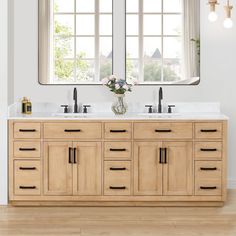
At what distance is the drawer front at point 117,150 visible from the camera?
5.81 metres

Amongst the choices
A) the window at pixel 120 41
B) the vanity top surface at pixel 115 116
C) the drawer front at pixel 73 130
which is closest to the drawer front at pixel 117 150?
the drawer front at pixel 73 130

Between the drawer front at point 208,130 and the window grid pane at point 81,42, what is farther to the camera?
the window grid pane at point 81,42

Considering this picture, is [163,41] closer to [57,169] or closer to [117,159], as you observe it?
[117,159]

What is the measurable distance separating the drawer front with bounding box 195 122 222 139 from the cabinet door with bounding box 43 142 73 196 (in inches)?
43.9

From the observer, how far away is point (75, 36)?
6.49 m

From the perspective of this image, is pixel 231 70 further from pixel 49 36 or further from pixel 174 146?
pixel 49 36

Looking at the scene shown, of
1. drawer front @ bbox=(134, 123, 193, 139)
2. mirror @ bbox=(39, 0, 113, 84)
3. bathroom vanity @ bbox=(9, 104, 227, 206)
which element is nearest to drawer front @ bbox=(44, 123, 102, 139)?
bathroom vanity @ bbox=(9, 104, 227, 206)

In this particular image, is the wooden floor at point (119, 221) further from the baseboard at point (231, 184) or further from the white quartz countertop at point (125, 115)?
the white quartz countertop at point (125, 115)

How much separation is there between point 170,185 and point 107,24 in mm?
1707

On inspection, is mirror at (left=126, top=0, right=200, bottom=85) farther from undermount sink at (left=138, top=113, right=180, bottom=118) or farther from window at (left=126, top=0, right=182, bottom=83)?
undermount sink at (left=138, top=113, right=180, bottom=118)

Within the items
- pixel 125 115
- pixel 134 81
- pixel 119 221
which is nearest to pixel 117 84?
pixel 134 81

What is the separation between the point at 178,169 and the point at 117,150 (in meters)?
0.55

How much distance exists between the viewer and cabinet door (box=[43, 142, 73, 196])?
19.1 feet

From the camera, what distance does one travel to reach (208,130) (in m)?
5.80
